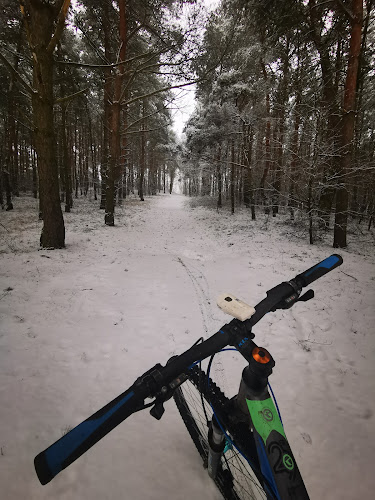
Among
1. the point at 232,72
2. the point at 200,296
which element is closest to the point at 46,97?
the point at 200,296

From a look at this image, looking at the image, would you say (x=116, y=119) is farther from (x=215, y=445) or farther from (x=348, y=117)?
(x=215, y=445)

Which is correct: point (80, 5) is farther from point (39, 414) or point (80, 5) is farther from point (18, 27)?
point (39, 414)

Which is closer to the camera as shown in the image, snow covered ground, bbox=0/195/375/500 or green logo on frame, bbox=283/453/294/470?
green logo on frame, bbox=283/453/294/470

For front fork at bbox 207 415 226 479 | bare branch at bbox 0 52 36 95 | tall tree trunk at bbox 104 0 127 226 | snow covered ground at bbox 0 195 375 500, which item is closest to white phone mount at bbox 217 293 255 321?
front fork at bbox 207 415 226 479

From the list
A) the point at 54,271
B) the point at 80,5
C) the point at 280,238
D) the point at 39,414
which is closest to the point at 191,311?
the point at 39,414

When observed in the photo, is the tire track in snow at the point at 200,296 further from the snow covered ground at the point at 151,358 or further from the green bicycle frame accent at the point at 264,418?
the green bicycle frame accent at the point at 264,418

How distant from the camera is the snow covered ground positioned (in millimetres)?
2215

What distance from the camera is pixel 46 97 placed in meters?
6.77

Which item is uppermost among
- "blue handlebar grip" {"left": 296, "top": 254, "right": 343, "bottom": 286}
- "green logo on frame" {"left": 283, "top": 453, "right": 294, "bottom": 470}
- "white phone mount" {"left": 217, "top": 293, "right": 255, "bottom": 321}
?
"blue handlebar grip" {"left": 296, "top": 254, "right": 343, "bottom": 286}

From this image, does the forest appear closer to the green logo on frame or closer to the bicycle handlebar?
the bicycle handlebar

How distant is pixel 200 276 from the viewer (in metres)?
6.99

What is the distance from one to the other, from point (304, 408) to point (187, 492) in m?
1.84

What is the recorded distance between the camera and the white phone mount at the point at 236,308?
1.12m

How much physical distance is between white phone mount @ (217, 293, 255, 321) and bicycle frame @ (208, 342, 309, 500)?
0.20 metres
